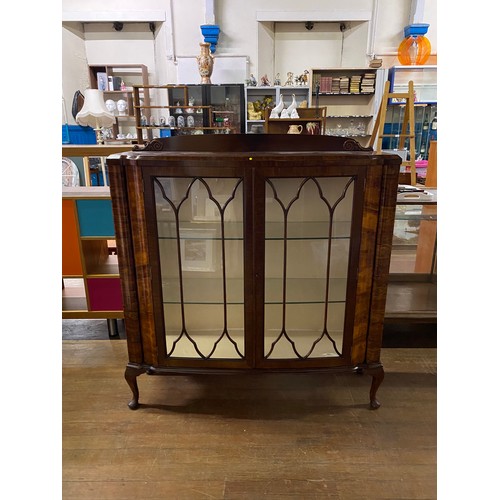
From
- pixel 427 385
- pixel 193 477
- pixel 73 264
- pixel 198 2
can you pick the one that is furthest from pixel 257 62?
pixel 193 477

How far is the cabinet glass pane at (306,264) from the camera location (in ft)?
4.18

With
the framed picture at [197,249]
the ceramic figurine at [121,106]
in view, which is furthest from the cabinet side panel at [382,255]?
the ceramic figurine at [121,106]

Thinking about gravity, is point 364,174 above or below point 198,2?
below

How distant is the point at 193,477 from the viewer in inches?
49.0

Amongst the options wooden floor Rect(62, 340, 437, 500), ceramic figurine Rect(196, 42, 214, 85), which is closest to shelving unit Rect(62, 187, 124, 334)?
wooden floor Rect(62, 340, 437, 500)

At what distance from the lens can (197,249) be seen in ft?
4.51

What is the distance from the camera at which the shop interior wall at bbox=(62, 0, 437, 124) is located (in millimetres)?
5109

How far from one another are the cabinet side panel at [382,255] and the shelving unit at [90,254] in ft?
4.05

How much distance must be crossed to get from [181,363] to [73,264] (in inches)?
33.8

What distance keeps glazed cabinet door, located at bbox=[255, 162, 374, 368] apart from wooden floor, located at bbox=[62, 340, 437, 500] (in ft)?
0.83

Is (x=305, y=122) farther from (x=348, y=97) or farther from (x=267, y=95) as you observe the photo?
(x=348, y=97)

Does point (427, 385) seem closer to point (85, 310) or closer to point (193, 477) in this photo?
point (193, 477)

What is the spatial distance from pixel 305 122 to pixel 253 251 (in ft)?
12.3

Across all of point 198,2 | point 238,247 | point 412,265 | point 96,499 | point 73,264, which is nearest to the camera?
point 96,499
